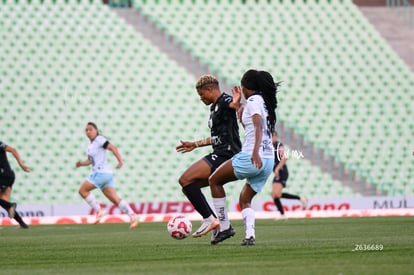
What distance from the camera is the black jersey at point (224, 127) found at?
11.7m

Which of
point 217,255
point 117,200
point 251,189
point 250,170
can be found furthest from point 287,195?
point 217,255

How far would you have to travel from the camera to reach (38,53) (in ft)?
90.5

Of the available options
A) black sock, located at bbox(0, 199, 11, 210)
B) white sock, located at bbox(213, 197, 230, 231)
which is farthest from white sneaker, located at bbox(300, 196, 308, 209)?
white sock, located at bbox(213, 197, 230, 231)

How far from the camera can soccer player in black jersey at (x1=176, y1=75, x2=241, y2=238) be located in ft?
38.4

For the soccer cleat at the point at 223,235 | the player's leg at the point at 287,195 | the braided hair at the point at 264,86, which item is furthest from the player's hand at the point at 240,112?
the player's leg at the point at 287,195

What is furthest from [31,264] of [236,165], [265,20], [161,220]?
[265,20]

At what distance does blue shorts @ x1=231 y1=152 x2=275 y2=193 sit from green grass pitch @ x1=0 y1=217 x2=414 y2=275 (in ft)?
2.52

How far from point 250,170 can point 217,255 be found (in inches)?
56.5

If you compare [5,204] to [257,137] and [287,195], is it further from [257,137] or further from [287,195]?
[257,137]

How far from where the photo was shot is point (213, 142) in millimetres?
11930

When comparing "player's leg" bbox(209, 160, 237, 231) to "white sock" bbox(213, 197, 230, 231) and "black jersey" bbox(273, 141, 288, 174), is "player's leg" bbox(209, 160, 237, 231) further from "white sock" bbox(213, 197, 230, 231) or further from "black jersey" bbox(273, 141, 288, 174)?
"black jersey" bbox(273, 141, 288, 174)

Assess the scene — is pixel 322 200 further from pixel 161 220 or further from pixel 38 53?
pixel 38 53

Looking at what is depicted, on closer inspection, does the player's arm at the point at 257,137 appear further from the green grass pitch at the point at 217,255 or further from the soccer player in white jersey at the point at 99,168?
the soccer player in white jersey at the point at 99,168

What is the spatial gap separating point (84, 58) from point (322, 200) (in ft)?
27.2
